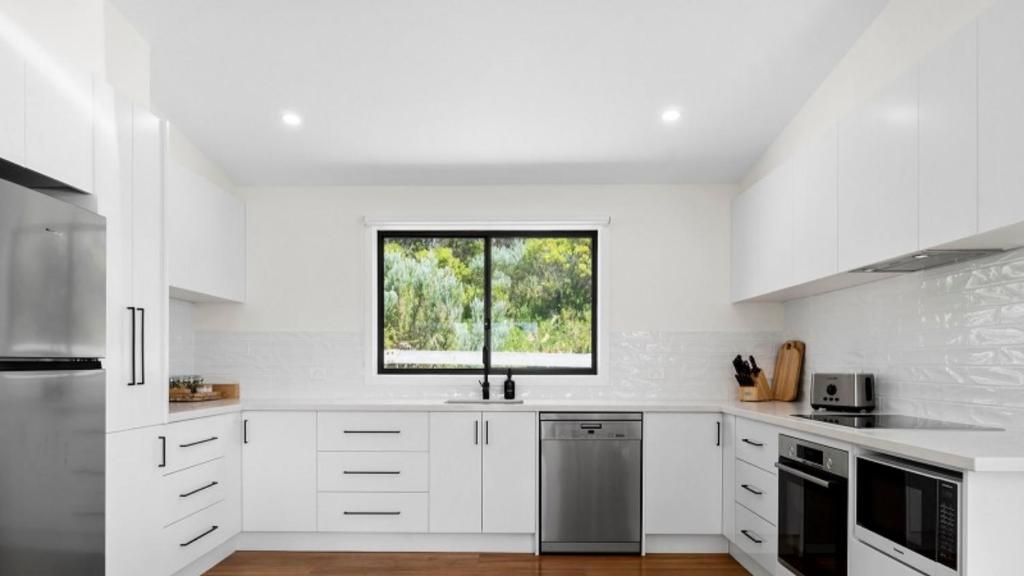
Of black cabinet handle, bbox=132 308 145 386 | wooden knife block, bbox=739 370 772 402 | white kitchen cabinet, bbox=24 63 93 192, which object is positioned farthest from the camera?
wooden knife block, bbox=739 370 772 402

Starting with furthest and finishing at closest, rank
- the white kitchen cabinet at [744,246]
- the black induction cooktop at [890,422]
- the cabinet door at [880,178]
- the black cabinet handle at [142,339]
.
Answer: the white kitchen cabinet at [744,246] < the black cabinet handle at [142,339] < the black induction cooktop at [890,422] < the cabinet door at [880,178]

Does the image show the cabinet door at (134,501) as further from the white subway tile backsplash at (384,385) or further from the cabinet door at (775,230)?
the cabinet door at (775,230)

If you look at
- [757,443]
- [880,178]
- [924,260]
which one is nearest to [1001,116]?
[880,178]

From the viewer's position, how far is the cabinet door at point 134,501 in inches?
110

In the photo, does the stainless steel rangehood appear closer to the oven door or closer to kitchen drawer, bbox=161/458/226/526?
the oven door

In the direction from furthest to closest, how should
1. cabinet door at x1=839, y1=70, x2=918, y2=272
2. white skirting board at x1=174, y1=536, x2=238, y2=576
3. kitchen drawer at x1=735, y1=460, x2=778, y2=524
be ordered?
white skirting board at x1=174, y1=536, x2=238, y2=576 → kitchen drawer at x1=735, y1=460, x2=778, y2=524 → cabinet door at x1=839, y1=70, x2=918, y2=272

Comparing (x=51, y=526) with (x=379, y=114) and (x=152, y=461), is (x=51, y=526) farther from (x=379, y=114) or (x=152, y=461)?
(x=379, y=114)

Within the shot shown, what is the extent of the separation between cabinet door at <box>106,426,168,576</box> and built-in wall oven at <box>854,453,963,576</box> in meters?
2.66

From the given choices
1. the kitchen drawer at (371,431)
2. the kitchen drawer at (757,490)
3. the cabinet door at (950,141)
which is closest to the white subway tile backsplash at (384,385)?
the kitchen drawer at (371,431)

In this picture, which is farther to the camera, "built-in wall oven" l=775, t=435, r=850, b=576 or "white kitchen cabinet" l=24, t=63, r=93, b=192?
"built-in wall oven" l=775, t=435, r=850, b=576

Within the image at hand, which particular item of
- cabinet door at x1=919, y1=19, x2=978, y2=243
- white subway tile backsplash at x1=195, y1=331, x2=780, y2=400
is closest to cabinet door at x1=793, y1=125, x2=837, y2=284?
cabinet door at x1=919, y1=19, x2=978, y2=243

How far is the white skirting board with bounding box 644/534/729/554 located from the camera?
14.1 ft

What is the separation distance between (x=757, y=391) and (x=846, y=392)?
98 cm

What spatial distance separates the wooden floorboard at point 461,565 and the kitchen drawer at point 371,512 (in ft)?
0.51
